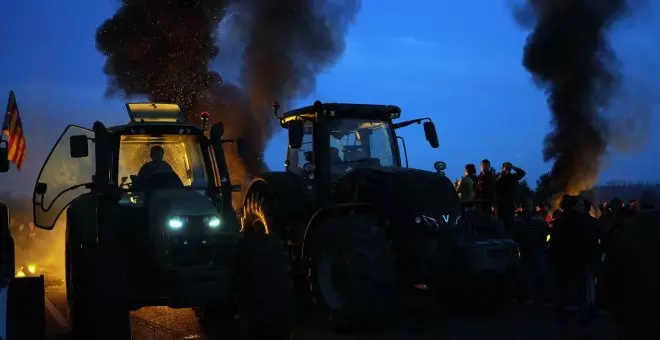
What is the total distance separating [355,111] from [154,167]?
3183 millimetres

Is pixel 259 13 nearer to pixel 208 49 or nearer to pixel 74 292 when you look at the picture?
pixel 208 49

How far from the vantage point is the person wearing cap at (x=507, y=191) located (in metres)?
12.1

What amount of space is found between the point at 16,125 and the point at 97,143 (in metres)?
6.52

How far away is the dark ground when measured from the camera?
7961 millimetres

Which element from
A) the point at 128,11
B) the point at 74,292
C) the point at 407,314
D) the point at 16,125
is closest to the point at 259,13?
the point at 128,11

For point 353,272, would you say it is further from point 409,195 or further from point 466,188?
point 466,188

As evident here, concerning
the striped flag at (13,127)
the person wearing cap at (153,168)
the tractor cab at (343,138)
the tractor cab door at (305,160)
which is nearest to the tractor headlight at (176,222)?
the person wearing cap at (153,168)

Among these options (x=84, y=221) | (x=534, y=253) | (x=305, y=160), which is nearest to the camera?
(x=84, y=221)

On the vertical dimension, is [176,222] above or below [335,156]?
below

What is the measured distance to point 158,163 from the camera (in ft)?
26.1

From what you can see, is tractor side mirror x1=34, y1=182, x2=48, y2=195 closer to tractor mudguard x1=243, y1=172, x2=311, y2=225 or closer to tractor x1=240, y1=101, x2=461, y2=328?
tractor x1=240, y1=101, x2=461, y2=328

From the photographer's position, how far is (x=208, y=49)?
23.9 meters

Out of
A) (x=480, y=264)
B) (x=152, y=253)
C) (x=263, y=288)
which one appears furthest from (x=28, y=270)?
(x=480, y=264)

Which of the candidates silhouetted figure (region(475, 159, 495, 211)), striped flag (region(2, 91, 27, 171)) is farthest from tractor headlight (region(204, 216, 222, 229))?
striped flag (region(2, 91, 27, 171))
